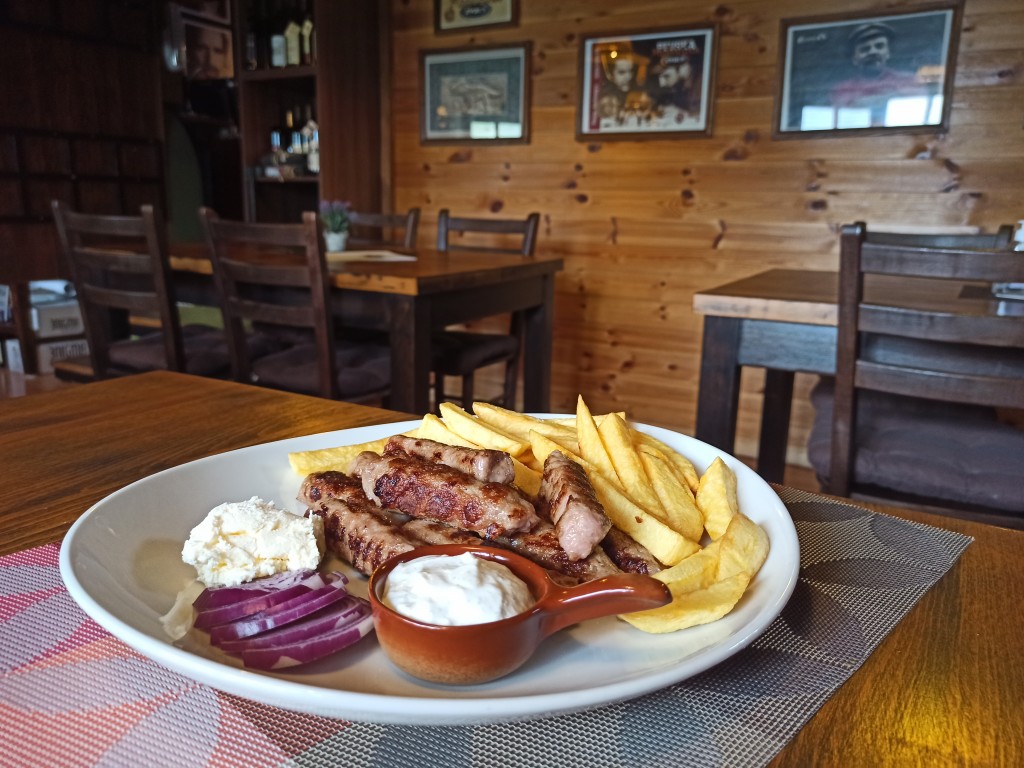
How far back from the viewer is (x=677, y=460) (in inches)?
34.7

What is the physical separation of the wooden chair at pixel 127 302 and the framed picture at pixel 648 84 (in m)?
2.15

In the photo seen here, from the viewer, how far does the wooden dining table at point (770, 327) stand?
182 cm

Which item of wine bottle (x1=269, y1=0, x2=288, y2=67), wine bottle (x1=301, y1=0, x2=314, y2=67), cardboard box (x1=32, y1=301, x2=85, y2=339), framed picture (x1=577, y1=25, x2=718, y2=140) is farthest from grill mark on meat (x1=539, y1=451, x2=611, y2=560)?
cardboard box (x1=32, y1=301, x2=85, y2=339)

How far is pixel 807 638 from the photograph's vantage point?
0.62m

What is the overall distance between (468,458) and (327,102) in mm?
3936

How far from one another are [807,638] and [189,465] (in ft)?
2.08

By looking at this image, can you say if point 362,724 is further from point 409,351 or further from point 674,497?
point 409,351

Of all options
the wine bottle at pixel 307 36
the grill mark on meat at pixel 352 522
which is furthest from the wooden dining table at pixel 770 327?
the wine bottle at pixel 307 36

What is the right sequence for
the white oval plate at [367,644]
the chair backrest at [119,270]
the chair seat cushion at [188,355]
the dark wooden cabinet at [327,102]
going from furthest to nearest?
the dark wooden cabinet at [327,102]
the chair seat cushion at [188,355]
the chair backrest at [119,270]
the white oval plate at [367,644]

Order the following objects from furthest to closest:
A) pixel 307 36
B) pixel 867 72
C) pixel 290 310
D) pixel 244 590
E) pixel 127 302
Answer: pixel 307 36 → pixel 867 72 → pixel 127 302 → pixel 290 310 → pixel 244 590

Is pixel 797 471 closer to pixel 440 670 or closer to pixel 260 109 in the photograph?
pixel 440 670

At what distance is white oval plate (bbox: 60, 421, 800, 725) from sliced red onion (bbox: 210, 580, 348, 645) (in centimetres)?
2

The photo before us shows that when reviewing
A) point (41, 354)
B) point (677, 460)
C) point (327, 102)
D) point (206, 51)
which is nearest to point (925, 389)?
point (677, 460)

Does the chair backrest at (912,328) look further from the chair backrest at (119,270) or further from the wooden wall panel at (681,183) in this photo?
the chair backrest at (119,270)
